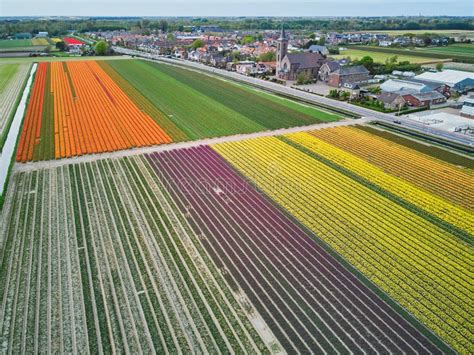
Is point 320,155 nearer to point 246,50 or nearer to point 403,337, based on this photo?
point 403,337

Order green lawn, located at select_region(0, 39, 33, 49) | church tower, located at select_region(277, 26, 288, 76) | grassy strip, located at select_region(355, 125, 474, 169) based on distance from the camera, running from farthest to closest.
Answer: green lawn, located at select_region(0, 39, 33, 49), church tower, located at select_region(277, 26, 288, 76), grassy strip, located at select_region(355, 125, 474, 169)

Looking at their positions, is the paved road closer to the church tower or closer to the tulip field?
the tulip field

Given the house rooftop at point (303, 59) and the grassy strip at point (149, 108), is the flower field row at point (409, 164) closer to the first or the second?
the grassy strip at point (149, 108)

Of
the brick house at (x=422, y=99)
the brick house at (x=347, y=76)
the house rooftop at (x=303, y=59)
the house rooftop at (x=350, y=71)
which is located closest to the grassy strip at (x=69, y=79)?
the house rooftop at (x=303, y=59)

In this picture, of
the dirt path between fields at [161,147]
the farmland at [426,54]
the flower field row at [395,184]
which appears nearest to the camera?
the flower field row at [395,184]

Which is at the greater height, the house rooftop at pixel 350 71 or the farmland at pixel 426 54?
the house rooftop at pixel 350 71

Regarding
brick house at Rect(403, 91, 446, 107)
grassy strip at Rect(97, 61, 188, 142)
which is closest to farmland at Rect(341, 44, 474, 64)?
brick house at Rect(403, 91, 446, 107)

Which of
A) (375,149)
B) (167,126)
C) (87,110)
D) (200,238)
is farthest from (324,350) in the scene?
(87,110)
